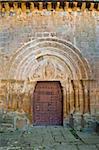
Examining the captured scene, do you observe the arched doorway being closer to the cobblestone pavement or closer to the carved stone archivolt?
the carved stone archivolt

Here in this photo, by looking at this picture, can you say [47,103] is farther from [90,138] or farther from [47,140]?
[47,140]

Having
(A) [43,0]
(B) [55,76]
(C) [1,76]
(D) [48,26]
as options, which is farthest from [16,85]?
(A) [43,0]

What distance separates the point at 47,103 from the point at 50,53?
180 centimetres

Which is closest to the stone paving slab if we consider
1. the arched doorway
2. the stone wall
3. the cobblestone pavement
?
the cobblestone pavement

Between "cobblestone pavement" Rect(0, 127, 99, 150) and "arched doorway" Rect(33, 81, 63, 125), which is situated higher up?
"arched doorway" Rect(33, 81, 63, 125)

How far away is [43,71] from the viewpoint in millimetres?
10109

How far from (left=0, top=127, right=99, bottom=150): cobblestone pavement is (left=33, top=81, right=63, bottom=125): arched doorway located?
25.7 inches

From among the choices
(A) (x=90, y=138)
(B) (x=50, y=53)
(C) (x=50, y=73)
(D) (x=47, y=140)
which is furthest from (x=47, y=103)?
(D) (x=47, y=140)

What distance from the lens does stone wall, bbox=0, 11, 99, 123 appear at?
9.86 meters

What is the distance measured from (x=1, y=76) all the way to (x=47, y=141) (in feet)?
10.5

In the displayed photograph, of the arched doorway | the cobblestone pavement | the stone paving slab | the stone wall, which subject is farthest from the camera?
the arched doorway

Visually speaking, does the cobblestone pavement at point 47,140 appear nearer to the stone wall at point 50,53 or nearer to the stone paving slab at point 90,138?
the stone paving slab at point 90,138

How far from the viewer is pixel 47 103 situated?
10344mm

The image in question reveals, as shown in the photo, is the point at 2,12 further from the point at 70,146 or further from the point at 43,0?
the point at 70,146
